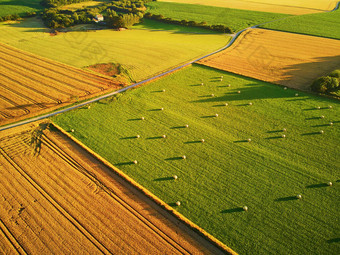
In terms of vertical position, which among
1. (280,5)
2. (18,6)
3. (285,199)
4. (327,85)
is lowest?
(285,199)

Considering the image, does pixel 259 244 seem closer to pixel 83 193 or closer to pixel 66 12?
pixel 83 193

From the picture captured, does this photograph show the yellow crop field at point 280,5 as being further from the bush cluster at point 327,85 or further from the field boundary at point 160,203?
the field boundary at point 160,203

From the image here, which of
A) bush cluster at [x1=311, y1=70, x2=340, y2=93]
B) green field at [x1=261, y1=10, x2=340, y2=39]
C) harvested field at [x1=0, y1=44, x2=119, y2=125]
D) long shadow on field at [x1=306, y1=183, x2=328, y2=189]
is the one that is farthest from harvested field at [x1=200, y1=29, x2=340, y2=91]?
harvested field at [x1=0, y1=44, x2=119, y2=125]

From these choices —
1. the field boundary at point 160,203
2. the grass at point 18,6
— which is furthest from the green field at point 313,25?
the grass at point 18,6

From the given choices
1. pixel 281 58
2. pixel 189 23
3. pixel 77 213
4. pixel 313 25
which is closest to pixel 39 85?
pixel 77 213

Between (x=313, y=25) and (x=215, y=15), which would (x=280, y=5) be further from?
(x=215, y=15)

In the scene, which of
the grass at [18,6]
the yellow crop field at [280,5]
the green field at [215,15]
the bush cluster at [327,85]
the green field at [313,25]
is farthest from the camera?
the yellow crop field at [280,5]

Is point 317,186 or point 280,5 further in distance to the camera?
point 280,5
